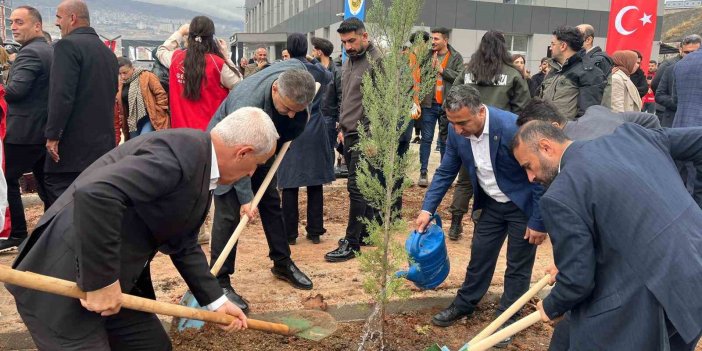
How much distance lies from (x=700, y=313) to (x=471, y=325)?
1924 mm

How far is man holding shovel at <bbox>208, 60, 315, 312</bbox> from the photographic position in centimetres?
354

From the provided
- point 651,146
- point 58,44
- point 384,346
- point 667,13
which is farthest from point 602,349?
point 667,13

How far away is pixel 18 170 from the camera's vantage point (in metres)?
4.79

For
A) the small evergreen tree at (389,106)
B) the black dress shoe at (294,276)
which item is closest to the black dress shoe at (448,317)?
the small evergreen tree at (389,106)

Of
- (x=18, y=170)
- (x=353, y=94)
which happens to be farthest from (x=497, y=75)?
(x=18, y=170)

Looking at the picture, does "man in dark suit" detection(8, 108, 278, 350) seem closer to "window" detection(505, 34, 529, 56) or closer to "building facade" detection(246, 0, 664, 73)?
"building facade" detection(246, 0, 664, 73)

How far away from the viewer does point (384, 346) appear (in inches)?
139

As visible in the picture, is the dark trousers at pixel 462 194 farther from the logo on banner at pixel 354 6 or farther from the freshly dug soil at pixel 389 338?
the logo on banner at pixel 354 6

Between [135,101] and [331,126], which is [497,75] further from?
[135,101]

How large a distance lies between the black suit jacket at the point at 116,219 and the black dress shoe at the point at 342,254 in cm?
262

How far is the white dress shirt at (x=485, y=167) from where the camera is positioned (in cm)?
358

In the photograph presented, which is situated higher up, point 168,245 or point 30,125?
point 30,125

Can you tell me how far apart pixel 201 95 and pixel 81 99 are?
0.96 m

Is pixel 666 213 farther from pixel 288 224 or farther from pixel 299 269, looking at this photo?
pixel 288 224
